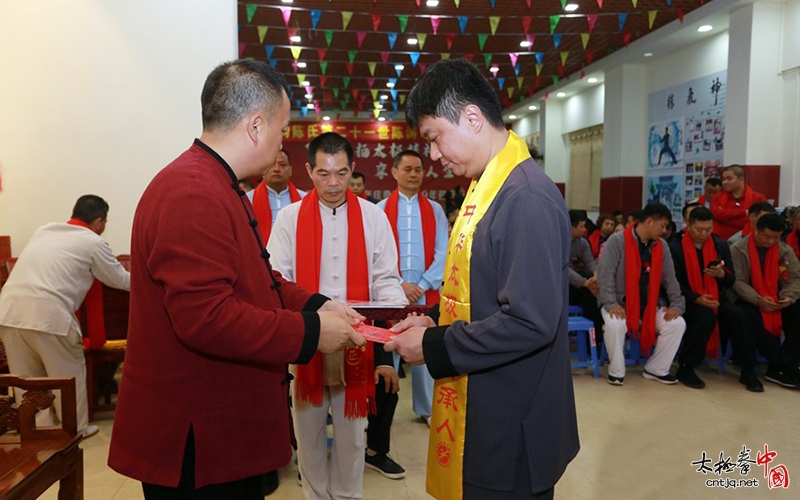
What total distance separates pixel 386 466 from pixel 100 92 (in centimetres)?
289

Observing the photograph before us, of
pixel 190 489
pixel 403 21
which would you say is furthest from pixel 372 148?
pixel 190 489

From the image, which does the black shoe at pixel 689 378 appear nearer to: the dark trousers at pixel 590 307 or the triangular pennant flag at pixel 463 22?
the dark trousers at pixel 590 307

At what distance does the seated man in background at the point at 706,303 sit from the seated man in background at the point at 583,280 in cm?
69

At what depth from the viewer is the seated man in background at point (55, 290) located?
3266 millimetres

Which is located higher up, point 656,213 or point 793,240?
point 656,213

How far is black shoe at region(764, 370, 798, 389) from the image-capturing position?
14.5ft

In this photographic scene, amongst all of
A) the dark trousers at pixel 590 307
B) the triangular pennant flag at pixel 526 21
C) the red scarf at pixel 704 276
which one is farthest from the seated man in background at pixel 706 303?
the triangular pennant flag at pixel 526 21

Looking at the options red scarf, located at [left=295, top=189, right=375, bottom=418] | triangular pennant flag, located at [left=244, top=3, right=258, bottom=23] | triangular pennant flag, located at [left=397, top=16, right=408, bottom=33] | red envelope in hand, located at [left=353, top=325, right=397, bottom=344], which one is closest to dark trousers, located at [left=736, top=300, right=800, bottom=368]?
red scarf, located at [left=295, top=189, right=375, bottom=418]

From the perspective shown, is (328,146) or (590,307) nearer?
(328,146)

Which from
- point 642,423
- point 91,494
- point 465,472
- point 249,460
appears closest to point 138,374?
point 249,460

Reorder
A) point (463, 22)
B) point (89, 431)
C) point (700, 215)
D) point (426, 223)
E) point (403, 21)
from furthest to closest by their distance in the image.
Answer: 1. point (463, 22)
2. point (403, 21)
3. point (700, 215)
4. point (426, 223)
5. point (89, 431)

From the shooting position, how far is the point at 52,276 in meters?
3.29

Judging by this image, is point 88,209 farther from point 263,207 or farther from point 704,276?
point 704,276

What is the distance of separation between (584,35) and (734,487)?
6.43 m
